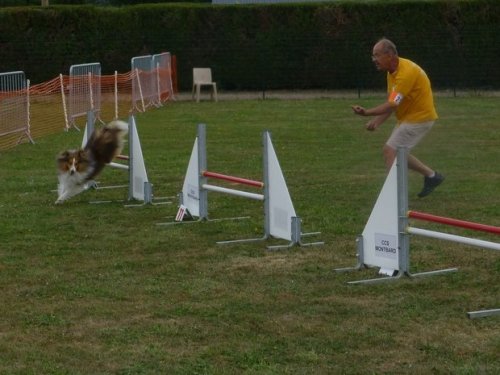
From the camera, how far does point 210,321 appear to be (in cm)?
678

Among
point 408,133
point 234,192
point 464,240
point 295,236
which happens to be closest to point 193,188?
point 234,192

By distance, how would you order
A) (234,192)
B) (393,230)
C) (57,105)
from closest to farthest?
(393,230), (234,192), (57,105)

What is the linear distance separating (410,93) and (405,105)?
0.21m

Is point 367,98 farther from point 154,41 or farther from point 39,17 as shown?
point 39,17

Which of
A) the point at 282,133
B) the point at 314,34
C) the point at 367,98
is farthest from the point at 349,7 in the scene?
the point at 282,133

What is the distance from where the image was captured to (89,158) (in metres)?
12.6

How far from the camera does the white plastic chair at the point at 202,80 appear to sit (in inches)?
1166

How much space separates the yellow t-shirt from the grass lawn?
97cm

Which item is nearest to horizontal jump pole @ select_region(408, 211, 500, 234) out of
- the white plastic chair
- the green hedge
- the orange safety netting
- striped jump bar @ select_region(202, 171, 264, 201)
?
striped jump bar @ select_region(202, 171, 264, 201)

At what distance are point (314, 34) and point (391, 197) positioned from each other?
23.8 m

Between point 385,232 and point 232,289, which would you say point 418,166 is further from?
point 232,289

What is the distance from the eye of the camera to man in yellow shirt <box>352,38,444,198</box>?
35.7 ft

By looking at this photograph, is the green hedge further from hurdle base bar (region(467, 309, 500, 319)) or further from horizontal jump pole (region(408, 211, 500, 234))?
hurdle base bar (region(467, 309, 500, 319))

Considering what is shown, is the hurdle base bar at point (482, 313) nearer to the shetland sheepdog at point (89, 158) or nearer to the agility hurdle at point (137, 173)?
the agility hurdle at point (137, 173)
